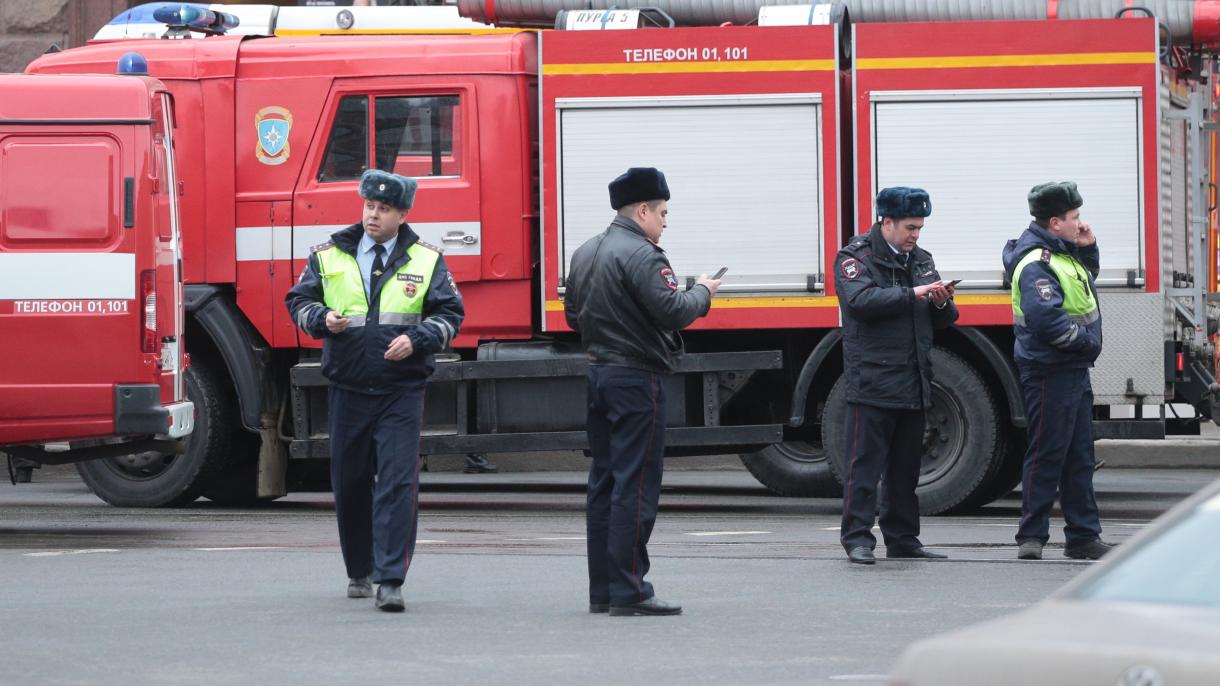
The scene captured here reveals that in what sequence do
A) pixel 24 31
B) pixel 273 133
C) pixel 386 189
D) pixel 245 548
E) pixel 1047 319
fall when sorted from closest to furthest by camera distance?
pixel 386 189
pixel 1047 319
pixel 245 548
pixel 273 133
pixel 24 31

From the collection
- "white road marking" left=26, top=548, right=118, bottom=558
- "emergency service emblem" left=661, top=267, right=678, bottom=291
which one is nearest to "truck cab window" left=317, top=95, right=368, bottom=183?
"white road marking" left=26, top=548, right=118, bottom=558

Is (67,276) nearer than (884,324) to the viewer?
No

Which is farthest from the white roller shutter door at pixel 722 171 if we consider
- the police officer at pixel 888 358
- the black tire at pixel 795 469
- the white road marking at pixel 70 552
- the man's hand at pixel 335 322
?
the man's hand at pixel 335 322

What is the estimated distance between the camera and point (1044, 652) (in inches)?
122

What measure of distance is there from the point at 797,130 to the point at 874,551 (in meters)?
3.04

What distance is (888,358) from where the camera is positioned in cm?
884

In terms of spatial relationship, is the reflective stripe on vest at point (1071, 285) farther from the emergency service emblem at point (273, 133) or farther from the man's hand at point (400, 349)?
the emergency service emblem at point (273, 133)

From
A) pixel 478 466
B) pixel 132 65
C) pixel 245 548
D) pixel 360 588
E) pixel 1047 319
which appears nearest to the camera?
pixel 360 588

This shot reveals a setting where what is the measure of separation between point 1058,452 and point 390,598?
10.4 ft

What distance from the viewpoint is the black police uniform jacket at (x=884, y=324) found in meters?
8.79

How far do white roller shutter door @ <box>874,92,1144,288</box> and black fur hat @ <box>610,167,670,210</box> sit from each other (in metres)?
4.38

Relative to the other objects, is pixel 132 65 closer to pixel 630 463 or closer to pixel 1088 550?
pixel 630 463

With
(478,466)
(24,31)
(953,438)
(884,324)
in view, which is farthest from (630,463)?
(24,31)

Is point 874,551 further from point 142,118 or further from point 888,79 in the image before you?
point 142,118
